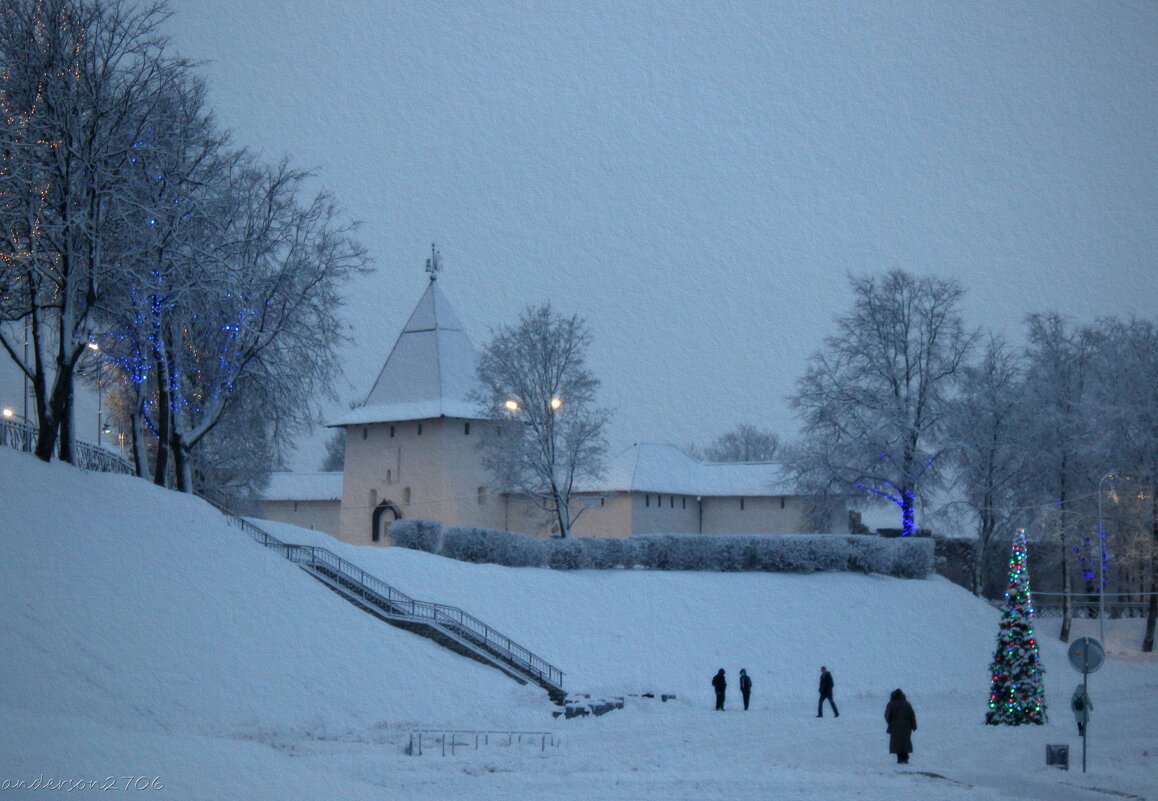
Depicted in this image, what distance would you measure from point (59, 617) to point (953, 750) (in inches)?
589

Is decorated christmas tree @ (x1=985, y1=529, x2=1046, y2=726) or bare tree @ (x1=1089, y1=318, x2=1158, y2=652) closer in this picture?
decorated christmas tree @ (x1=985, y1=529, x2=1046, y2=726)

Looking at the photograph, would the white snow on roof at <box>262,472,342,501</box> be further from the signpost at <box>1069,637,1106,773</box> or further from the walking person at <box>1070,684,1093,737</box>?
the signpost at <box>1069,637,1106,773</box>

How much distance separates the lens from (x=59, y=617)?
18.0 metres

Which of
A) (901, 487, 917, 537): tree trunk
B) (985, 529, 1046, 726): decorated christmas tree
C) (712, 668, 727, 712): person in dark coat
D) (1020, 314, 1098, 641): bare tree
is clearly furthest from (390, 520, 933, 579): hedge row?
(985, 529, 1046, 726): decorated christmas tree

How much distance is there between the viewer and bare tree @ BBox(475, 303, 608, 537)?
40969 mm

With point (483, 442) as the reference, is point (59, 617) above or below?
below

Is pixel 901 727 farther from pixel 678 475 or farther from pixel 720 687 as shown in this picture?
pixel 678 475

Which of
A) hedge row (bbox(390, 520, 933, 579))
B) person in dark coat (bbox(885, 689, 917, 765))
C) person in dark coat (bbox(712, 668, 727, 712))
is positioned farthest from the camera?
hedge row (bbox(390, 520, 933, 579))

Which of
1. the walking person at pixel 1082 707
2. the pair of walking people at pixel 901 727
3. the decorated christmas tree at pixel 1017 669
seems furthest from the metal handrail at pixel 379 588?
the walking person at pixel 1082 707

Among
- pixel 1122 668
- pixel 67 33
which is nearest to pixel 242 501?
pixel 67 33

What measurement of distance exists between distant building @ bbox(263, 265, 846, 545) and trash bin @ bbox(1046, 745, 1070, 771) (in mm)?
27141

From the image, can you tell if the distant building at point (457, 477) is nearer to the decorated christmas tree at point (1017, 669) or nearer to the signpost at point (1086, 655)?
the decorated christmas tree at point (1017, 669)

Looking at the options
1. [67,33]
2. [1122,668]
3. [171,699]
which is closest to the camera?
[171,699]

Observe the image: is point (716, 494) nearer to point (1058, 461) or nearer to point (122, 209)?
point (1058, 461)
